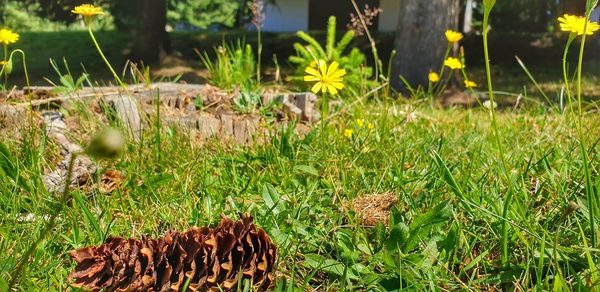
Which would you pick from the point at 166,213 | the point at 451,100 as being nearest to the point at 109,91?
the point at 166,213

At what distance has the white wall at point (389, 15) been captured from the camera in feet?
59.9

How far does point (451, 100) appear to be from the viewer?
7.43m

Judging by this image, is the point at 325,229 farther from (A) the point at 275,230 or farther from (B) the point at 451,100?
(B) the point at 451,100

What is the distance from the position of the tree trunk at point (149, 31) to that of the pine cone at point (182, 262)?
11.9 m

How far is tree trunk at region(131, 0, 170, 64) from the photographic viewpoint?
12680 mm

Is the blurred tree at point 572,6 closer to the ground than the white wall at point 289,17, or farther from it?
farther from it

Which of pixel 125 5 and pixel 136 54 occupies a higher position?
pixel 125 5

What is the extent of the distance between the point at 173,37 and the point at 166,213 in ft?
49.1

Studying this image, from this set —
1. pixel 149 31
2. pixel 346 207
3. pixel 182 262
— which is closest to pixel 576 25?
pixel 346 207

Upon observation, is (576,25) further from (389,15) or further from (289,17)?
(289,17)

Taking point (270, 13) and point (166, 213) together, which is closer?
point (166, 213)

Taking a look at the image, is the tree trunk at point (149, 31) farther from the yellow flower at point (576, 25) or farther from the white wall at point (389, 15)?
the yellow flower at point (576, 25)

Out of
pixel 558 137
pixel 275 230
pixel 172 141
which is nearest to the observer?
pixel 275 230

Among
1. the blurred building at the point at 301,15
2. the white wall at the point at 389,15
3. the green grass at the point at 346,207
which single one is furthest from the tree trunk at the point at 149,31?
the green grass at the point at 346,207
